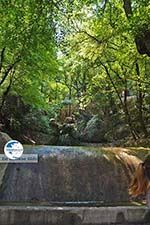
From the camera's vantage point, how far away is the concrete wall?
690 cm

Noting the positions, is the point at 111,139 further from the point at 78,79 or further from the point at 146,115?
the point at 78,79

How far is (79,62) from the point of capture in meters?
19.2

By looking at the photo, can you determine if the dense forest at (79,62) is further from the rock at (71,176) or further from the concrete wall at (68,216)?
the concrete wall at (68,216)

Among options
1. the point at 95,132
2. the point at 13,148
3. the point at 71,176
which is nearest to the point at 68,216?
the point at 13,148

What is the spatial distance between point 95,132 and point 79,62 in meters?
6.12

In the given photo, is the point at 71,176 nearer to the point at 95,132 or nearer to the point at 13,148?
the point at 13,148

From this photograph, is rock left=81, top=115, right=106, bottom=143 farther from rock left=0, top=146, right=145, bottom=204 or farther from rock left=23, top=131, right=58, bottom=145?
rock left=0, top=146, right=145, bottom=204

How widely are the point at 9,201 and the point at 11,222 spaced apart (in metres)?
2.35

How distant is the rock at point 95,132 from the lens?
23.6m

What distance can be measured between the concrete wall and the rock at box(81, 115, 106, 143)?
15769 mm

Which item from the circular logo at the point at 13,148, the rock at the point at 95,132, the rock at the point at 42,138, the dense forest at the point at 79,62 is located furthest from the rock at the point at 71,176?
the rock at the point at 95,132

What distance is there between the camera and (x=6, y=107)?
68.1ft

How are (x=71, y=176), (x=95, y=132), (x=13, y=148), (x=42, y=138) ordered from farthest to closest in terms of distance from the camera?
(x=95, y=132) < (x=42, y=138) < (x=71, y=176) < (x=13, y=148)

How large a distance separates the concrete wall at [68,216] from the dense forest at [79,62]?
3929 mm
